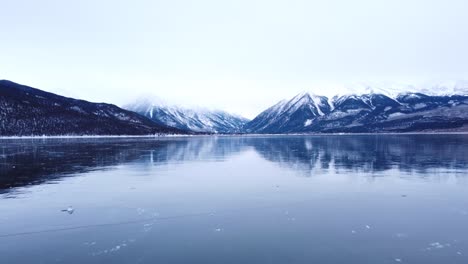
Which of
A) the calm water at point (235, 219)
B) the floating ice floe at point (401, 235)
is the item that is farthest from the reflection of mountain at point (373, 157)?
the floating ice floe at point (401, 235)

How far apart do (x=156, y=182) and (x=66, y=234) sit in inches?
657

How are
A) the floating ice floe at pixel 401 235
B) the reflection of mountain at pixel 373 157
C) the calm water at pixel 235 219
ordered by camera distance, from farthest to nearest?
the reflection of mountain at pixel 373 157 → the floating ice floe at pixel 401 235 → the calm water at pixel 235 219

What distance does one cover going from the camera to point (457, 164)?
47.3 metres

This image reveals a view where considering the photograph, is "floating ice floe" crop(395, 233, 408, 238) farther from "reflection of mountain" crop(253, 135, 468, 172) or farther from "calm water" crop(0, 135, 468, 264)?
"reflection of mountain" crop(253, 135, 468, 172)

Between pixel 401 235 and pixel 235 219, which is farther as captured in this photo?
pixel 235 219

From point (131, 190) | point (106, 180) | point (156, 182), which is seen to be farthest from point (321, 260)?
point (106, 180)

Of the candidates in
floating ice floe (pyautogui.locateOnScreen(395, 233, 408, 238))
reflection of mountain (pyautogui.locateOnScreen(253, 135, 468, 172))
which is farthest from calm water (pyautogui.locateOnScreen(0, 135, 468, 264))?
reflection of mountain (pyautogui.locateOnScreen(253, 135, 468, 172))

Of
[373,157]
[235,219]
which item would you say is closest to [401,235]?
[235,219]

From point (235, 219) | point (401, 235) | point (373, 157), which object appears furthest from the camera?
point (373, 157)

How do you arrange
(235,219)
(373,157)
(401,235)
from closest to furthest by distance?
(401,235) → (235,219) → (373,157)

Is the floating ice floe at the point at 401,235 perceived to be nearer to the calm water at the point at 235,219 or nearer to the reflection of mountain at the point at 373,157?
the calm water at the point at 235,219

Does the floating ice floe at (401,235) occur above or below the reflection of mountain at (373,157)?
below

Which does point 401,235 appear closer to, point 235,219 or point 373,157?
→ point 235,219

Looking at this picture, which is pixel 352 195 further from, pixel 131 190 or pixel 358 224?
pixel 131 190
